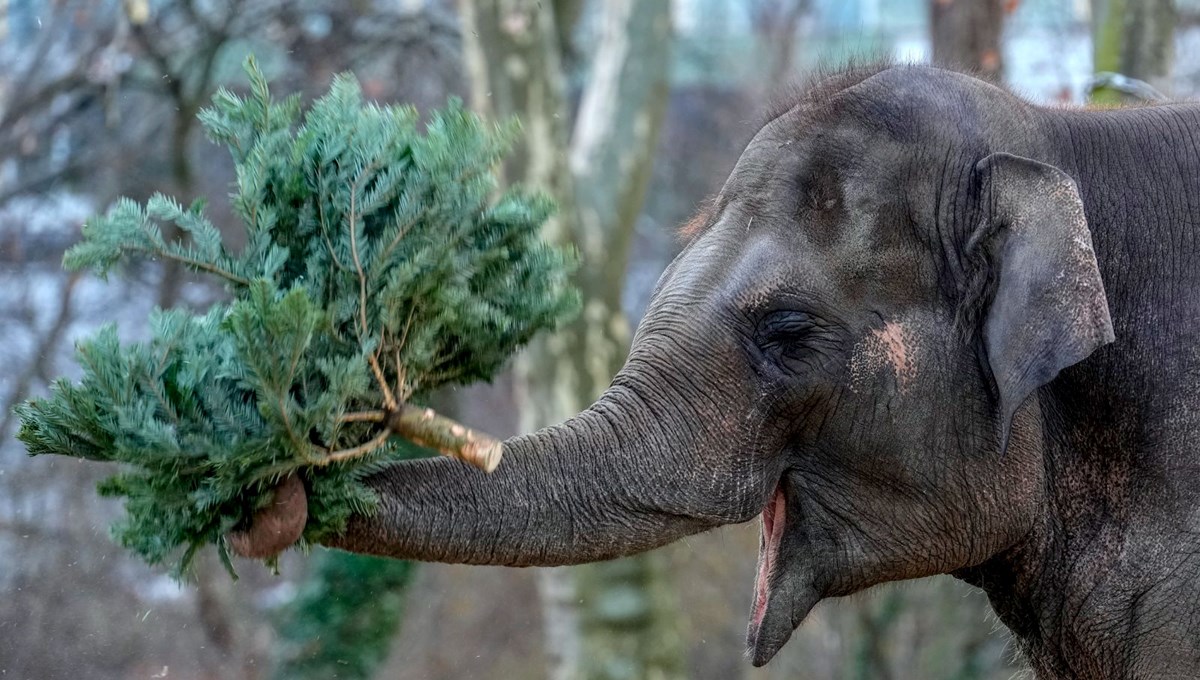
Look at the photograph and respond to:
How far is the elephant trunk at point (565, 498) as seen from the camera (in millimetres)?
3139

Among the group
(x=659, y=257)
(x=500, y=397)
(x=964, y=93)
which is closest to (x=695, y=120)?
(x=659, y=257)

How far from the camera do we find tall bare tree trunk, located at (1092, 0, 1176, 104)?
26.2ft

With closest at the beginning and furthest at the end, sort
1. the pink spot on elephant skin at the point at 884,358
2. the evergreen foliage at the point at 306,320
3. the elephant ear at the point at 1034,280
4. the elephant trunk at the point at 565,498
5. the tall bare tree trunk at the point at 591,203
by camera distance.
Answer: the evergreen foliage at the point at 306,320
the elephant trunk at the point at 565,498
the elephant ear at the point at 1034,280
the pink spot on elephant skin at the point at 884,358
the tall bare tree trunk at the point at 591,203

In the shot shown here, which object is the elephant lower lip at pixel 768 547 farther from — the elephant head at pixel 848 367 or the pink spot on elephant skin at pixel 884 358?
the pink spot on elephant skin at pixel 884 358

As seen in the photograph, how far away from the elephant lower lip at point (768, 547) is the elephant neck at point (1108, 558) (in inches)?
21.5

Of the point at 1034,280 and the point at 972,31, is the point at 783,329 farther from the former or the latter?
the point at 972,31

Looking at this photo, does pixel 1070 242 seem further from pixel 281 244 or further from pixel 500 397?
pixel 500 397

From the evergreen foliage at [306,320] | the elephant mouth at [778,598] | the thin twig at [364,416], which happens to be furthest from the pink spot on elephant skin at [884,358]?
the thin twig at [364,416]

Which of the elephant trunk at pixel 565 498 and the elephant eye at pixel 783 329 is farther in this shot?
the elephant eye at pixel 783 329

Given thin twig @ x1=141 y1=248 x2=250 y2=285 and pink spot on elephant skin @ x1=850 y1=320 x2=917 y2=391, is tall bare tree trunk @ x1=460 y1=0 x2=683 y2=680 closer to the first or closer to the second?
pink spot on elephant skin @ x1=850 y1=320 x2=917 y2=391

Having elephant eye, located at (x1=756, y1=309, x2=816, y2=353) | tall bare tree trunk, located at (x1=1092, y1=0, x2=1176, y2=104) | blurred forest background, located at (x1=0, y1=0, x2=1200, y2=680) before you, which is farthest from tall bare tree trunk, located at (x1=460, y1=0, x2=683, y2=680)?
elephant eye, located at (x1=756, y1=309, x2=816, y2=353)

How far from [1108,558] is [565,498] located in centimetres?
125

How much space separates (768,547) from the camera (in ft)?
11.8

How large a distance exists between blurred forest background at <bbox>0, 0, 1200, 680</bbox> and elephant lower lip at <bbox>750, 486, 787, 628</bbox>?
3.54 meters
